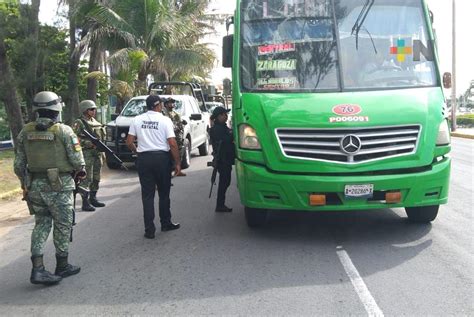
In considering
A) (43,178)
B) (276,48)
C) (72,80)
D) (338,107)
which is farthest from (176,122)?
(72,80)

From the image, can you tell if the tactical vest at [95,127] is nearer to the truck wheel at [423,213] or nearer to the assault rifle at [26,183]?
the assault rifle at [26,183]

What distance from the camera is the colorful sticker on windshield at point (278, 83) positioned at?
5.74 m

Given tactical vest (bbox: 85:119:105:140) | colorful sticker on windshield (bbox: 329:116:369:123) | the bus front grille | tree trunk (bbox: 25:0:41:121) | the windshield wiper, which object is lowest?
the bus front grille

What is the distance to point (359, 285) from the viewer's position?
429 centimetres

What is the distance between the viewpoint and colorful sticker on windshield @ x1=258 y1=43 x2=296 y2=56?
5.92 m

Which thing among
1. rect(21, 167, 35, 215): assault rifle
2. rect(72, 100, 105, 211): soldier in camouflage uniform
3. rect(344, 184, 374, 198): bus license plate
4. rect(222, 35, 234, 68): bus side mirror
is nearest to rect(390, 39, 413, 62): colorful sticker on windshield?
rect(344, 184, 374, 198): bus license plate

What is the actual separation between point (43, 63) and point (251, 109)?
13.0 m

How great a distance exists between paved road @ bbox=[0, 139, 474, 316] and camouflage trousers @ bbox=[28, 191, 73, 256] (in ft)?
1.23

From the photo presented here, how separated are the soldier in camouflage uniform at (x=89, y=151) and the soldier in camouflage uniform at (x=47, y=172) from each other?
9.89 feet

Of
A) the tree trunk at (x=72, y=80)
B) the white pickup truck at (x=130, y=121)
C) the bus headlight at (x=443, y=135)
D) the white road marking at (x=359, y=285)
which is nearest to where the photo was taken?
the white road marking at (x=359, y=285)

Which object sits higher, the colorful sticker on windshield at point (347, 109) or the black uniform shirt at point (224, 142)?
the colorful sticker on windshield at point (347, 109)

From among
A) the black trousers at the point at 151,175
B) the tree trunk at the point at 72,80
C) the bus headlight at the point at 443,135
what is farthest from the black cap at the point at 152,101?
the tree trunk at the point at 72,80

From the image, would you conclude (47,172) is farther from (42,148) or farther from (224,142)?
(224,142)

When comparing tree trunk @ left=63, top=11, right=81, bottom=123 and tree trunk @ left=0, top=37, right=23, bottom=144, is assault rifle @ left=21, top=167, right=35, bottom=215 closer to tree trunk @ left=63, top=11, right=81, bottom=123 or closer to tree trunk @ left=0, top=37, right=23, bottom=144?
tree trunk @ left=0, top=37, right=23, bottom=144
